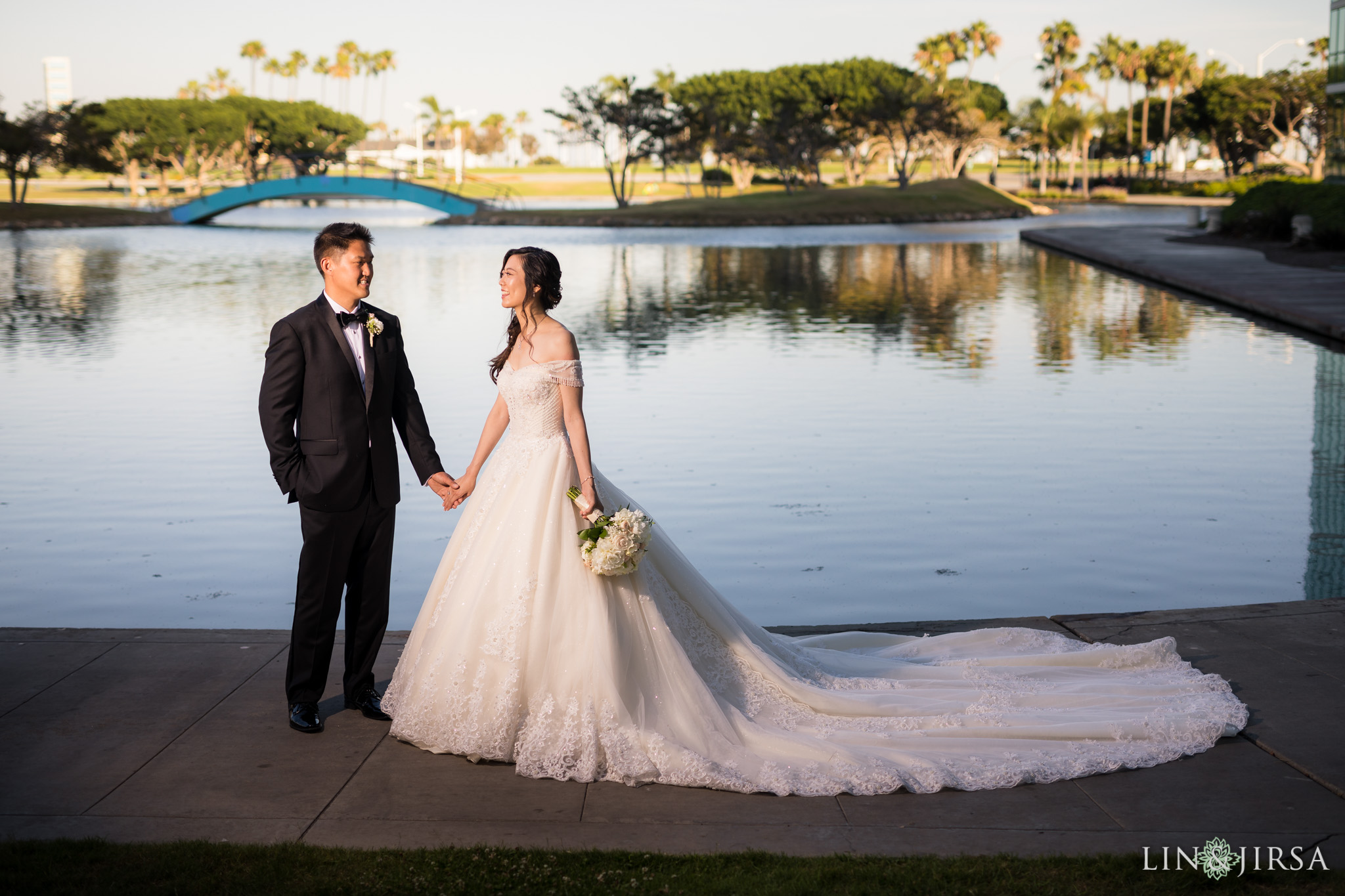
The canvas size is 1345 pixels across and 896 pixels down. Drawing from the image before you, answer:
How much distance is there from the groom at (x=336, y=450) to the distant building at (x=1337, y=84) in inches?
1771

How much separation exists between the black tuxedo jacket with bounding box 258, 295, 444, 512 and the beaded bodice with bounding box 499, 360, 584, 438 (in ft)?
1.23

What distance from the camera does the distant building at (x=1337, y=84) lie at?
43.0m

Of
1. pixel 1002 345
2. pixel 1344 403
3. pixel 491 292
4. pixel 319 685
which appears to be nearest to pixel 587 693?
pixel 319 685

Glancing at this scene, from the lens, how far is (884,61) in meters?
102

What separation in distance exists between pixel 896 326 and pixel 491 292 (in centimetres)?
1009

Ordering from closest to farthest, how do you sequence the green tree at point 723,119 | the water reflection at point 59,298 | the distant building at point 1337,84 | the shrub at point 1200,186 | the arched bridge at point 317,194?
the water reflection at point 59,298 < the distant building at point 1337,84 < the arched bridge at point 317,194 < the shrub at point 1200,186 < the green tree at point 723,119

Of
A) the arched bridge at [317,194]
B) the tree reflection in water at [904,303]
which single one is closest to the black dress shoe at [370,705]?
the tree reflection in water at [904,303]

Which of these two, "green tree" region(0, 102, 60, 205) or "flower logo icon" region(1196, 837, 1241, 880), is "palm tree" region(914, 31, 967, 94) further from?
"flower logo icon" region(1196, 837, 1241, 880)

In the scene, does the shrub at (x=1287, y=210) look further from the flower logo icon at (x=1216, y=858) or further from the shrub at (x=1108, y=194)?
the shrub at (x=1108, y=194)

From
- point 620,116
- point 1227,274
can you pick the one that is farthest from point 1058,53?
point 1227,274

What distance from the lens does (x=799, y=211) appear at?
63750mm

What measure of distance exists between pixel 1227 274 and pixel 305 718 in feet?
86.8

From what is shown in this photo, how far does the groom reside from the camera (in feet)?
16.2

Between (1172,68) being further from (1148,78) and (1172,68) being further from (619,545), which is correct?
(619,545)
